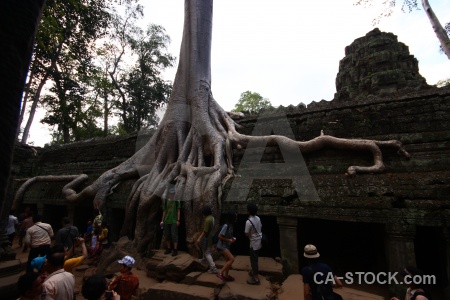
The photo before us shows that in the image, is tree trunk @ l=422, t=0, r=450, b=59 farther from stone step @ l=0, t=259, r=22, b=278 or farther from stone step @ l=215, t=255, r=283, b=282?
stone step @ l=0, t=259, r=22, b=278

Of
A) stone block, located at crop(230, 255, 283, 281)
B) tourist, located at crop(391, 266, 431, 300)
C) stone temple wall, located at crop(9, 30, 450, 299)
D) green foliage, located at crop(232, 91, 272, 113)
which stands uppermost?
green foliage, located at crop(232, 91, 272, 113)

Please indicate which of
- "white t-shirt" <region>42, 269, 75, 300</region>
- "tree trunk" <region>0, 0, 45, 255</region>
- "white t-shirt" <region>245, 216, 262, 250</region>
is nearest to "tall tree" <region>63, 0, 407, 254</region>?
"white t-shirt" <region>245, 216, 262, 250</region>

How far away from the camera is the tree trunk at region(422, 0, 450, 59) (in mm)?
6971

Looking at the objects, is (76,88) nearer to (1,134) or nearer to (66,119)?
(66,119)

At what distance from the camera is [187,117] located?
20.5ft

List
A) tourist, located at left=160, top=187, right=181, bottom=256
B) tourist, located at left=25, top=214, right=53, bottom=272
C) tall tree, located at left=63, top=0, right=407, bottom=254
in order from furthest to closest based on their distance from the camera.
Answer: tall tree, located at left=63, top=0, right=407, bottom=254 < tourist, located at left=160, top=187, right=181, bottom=256 < tourist, located at left=25, top=214, right=53, bottom=272

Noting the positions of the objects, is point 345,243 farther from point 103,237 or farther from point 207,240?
point 103,237

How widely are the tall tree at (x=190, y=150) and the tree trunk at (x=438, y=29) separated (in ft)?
17.0

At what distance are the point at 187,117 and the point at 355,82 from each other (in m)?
9.62

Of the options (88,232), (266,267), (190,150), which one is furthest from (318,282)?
(88,232)

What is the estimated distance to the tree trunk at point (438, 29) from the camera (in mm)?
6971

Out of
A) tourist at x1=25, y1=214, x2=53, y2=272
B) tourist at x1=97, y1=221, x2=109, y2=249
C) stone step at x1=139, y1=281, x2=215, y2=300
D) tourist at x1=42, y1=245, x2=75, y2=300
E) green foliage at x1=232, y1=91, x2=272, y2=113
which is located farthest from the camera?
green foliage at x1=232, y1=91, x2=272, y2=113

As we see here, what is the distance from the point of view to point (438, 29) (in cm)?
730

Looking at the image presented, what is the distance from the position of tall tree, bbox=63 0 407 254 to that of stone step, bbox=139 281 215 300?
91 centimetres
